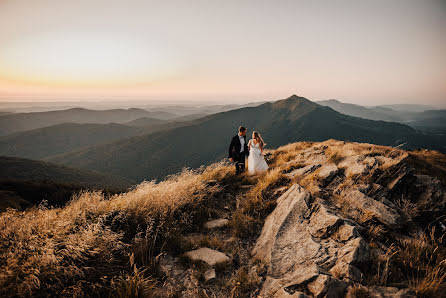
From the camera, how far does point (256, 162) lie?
8.78m

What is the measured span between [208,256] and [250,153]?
5.77 m

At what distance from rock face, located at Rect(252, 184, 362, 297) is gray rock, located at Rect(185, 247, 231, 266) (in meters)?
0.70

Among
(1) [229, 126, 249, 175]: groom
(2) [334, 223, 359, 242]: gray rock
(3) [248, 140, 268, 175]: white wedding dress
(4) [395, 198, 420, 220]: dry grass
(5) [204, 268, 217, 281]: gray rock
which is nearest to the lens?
(5) [204, 268, 217, 281]: gray rock

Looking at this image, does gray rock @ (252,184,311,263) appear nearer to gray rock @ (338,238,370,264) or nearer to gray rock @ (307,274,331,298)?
gray rock @ (307,274,331,298)

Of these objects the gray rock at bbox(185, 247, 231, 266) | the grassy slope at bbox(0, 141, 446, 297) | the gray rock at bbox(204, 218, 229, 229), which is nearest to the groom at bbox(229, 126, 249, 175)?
the grassy slope at bbox(0, 141, 446, 297)

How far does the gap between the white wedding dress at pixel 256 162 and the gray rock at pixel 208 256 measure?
490 cm

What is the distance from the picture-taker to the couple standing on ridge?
8711 millimetres

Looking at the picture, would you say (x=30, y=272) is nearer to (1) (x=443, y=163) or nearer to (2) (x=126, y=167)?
(1) (x=443, y=163)

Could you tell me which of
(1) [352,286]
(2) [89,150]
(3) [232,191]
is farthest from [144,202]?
(2) [89,150]

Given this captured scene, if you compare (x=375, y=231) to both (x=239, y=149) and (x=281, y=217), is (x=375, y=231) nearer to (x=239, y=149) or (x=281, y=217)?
(x=281, y=217)

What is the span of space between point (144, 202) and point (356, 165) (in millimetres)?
6062

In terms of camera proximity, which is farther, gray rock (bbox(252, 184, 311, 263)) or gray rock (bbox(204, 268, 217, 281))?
gray rock (bbox(252, 184, 311, 263))

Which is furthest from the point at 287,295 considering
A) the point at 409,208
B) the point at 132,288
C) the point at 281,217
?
the point at 409,208

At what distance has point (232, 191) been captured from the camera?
7090mm
